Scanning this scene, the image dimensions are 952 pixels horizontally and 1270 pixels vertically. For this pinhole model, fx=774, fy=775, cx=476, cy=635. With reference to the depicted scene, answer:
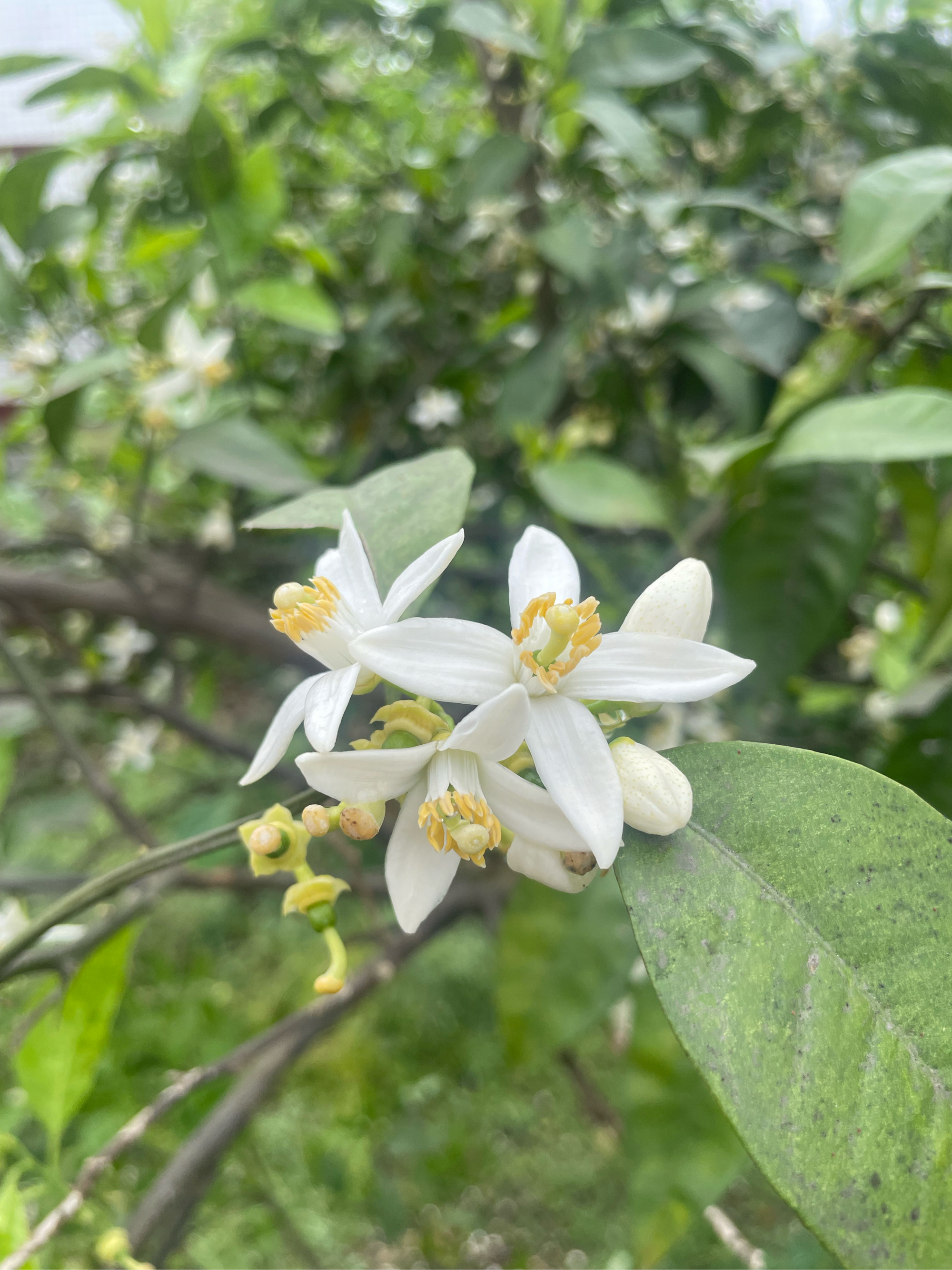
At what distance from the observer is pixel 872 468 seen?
60 centimetres

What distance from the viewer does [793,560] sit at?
61cm

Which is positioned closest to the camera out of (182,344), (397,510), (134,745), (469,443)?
(397,510)

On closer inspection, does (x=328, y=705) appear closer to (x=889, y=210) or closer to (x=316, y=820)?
(x=316, y=820)

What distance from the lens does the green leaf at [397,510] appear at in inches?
11.8

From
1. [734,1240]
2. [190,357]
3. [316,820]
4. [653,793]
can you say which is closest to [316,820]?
[316,820]

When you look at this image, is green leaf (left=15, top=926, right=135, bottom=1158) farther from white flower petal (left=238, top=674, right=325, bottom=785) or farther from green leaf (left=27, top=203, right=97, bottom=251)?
green leaf (left=27, top=203, right=97, bottom=251)

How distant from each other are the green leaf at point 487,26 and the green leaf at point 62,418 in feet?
1.24

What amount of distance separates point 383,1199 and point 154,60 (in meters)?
1.24

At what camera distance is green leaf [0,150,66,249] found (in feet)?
2.06

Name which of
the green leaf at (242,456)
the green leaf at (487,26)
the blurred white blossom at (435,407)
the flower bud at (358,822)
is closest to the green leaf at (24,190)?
the green leaf at (242,456)

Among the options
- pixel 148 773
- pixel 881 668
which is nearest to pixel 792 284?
pixel 881 668

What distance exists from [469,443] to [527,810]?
872 millimetres

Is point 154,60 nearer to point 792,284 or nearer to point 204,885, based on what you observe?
point 792,284

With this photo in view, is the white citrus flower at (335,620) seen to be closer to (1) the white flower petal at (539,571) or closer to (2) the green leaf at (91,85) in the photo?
(1) the white flower petal at (539,571)
